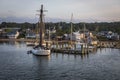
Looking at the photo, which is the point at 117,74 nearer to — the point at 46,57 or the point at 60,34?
the point at 46,57

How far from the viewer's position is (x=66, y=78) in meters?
34.8

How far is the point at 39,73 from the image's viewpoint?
3828 centimetres

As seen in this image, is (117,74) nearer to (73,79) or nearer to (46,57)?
(73,79)

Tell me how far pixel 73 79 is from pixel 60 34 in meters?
111

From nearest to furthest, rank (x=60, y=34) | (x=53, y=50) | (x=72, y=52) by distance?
(x=72, y=52) → (x=53, y=50) → (x=60, y=34)

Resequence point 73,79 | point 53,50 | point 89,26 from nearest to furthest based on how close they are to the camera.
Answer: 1. point 73,79
2. point 53,50
3. point 89,26

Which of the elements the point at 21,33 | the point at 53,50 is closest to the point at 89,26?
the point at 21,33

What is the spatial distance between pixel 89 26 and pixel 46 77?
16037cm

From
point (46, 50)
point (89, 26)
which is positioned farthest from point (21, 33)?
point (46, 50)

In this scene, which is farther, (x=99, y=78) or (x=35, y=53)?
(x=35, y=53)

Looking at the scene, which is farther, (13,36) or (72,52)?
(13,36)

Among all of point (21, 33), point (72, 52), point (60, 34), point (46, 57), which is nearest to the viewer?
point (46, 57)

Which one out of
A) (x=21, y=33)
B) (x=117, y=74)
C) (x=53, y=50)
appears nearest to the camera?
(x=117, y=74)

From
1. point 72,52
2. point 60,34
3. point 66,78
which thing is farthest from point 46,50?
point 60,34
